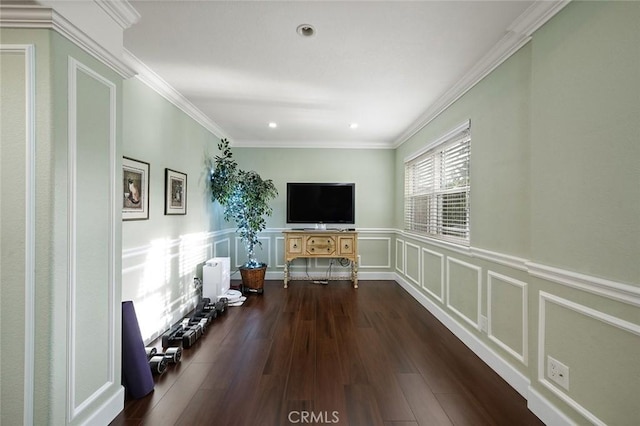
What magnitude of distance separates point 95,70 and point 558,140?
2627mm

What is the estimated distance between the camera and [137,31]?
195 centimetres

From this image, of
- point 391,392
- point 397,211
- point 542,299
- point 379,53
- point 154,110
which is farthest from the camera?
point 397,211

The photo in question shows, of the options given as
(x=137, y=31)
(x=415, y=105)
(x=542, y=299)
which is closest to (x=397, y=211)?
(x=415, y=105)

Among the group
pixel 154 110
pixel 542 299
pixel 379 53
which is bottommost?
pixel 542 299

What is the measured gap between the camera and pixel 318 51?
2.16m

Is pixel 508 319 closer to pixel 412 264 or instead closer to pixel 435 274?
pixel 435 274

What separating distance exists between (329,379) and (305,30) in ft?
8.31

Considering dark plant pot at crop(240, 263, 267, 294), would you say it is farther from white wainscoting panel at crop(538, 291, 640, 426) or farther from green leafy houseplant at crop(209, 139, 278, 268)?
white wainscoting panel at crop(538, 291, 640, 426)

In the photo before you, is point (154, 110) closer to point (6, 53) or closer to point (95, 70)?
point (95, 70)

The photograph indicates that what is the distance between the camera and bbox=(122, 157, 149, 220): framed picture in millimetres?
2219

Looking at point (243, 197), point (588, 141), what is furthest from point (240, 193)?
point (588, 141)

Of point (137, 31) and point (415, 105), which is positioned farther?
point (415, 105)

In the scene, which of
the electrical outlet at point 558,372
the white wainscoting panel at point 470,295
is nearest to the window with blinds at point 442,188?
the white wainscoting panel at point 470,295

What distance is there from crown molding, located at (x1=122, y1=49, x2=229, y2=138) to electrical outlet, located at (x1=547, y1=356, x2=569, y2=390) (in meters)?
3.52
